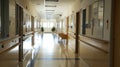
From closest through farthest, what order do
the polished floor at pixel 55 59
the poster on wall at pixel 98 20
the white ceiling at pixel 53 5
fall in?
the poster on wall at pixel 98 20 → the polished floor at pixel 55 59 → the white ceiling at pixel 53 5

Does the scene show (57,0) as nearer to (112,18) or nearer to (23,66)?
(23,66)

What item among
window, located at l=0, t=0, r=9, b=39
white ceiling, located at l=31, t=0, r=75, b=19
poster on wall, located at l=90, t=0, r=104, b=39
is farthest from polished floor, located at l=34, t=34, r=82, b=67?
white ceiling, located at l=31, t=0, r=75, b=19

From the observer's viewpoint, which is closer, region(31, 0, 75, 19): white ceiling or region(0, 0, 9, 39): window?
region(0, 0, 9, 39): window

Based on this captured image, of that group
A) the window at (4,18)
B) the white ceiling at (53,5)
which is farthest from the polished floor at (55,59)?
the white ceiling at (53,5)

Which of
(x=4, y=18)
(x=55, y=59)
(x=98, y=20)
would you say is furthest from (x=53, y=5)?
(x=4, y=18)

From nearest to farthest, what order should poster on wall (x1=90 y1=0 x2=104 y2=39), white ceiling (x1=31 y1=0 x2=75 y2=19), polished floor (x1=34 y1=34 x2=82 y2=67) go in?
poster on wall (x1=90 y1=0 x2=104 y2=39) → polished floor (x1=34 y1=34 x2=82 y2=67) → white ceiling (x1=31 y1=0 x2=75 y2=19)

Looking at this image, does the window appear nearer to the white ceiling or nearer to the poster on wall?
the poster on wall

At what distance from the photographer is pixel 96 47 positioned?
560cm

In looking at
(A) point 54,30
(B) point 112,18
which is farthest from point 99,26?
(A) point 54,30

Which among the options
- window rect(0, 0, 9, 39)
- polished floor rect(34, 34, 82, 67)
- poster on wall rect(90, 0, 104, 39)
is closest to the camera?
window rect(0, 0, 9, 39)

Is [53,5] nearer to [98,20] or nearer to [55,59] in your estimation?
[55,59]

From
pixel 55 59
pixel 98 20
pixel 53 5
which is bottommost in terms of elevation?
pixel 55 59

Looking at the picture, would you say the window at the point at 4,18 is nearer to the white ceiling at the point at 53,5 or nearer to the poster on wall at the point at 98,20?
the poster on wall at the point at 98,20

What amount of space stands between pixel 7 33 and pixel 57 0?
6.35m
